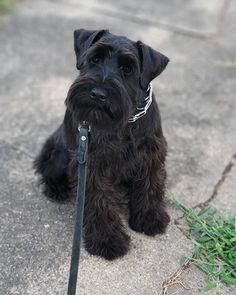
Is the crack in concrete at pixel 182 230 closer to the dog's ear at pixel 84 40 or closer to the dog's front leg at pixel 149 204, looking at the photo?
the dog's front leg at pixel 149 204

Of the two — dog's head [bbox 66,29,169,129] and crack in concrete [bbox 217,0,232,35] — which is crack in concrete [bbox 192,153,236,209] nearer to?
dog's head [bbox 66,29,169,129]

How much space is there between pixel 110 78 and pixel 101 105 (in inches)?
5.8

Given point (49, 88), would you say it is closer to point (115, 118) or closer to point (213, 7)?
point (115, 118)

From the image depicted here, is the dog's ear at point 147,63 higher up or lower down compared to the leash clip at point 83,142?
higher up

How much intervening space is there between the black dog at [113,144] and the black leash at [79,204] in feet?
0.27

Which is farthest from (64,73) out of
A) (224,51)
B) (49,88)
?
(224,51)

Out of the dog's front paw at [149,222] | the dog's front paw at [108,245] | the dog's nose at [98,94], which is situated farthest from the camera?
the dog's front paw at [149,222]

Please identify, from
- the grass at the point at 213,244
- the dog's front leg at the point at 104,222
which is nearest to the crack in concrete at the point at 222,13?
the grass at the point at 213,244

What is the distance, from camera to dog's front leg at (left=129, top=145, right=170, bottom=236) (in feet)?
10.5

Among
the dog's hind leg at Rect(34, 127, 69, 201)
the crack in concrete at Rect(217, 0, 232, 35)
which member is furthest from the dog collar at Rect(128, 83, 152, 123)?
the crack in concrete at Rect(217, 0, 232, 35)

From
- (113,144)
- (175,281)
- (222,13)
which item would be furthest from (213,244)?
(222,13)

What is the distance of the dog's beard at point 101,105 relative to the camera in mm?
2607

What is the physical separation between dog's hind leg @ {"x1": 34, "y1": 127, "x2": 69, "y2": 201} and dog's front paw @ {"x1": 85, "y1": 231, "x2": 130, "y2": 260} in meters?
0.49

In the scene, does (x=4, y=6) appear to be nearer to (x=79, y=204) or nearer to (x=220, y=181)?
(x=220, y=181)
